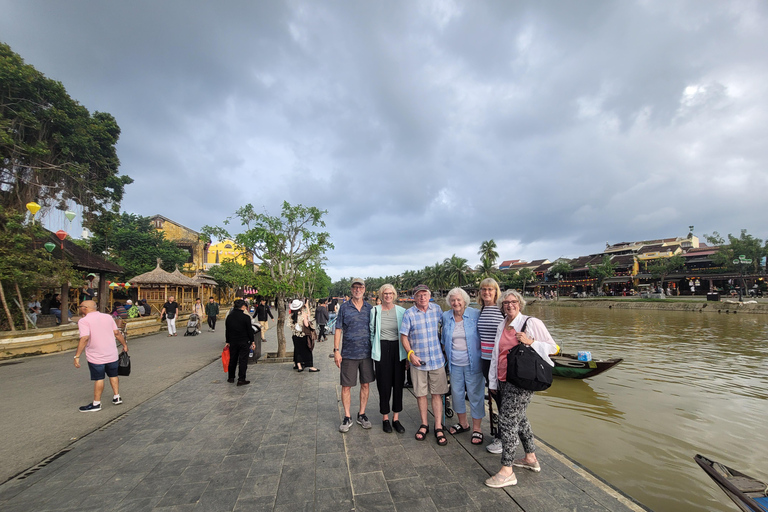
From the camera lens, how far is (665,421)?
6113mm

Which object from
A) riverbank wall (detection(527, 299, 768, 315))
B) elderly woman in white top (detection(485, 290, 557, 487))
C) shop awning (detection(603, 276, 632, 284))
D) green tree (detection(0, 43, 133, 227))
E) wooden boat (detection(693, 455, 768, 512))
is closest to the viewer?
wooden boat (detection(693, 455, 768, 512))

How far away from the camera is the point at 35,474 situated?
10.0 feet

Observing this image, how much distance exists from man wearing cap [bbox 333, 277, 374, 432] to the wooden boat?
327 centimetres

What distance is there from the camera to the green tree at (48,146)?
36.7 ft

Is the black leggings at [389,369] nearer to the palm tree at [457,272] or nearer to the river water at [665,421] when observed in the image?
the river water at [665,421]

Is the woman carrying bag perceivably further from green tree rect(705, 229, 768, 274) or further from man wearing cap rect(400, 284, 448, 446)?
green tree rect(705, 229, 768, 274)

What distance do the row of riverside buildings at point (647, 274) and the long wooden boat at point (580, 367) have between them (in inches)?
1488

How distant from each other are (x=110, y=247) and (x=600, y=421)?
36.7m

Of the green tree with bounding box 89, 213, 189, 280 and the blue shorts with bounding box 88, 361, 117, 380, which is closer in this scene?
the blue shorts with bounding box 88, 361, 117, 380

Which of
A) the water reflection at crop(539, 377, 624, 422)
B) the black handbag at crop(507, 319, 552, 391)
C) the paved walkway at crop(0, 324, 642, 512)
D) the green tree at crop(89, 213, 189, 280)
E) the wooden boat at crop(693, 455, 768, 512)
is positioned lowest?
the water reflection at crop(539, 377, 624, 422)

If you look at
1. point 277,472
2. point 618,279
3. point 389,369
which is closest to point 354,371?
point 389,369

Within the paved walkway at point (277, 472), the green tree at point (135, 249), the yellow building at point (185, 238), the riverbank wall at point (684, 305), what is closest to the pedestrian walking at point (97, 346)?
the paved walkway at point (277, 472)

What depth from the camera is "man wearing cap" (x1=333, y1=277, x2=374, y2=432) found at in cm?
394

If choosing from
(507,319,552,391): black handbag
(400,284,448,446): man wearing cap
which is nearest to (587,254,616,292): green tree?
(400,284,448,446): man wearing cap
